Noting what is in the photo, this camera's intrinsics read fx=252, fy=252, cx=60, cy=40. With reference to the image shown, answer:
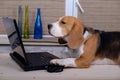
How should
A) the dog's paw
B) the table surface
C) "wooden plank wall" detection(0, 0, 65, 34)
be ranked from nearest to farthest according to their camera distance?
the table surface < the dog's paw < "wooden plank wall" detection(0, 0, 65, 34)

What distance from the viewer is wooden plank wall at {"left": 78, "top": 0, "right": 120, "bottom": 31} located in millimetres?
2227

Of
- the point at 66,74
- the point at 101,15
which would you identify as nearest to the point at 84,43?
the point at 66,74

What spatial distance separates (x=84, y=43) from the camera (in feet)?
4.62

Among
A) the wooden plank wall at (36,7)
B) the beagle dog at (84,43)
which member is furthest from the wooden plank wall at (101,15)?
the beagle dog at (84,43)

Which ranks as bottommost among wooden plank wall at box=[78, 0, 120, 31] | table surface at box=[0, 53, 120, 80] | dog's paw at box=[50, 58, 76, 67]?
table surface at box=[0, 53, 120, 80]

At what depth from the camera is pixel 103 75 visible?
124 cm

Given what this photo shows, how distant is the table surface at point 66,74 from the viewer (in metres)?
1.20

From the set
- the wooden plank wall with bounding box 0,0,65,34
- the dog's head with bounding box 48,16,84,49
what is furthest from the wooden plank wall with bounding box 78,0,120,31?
the dog's head with bounding box 48,16,84,49

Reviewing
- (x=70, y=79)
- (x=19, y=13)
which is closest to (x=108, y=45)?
(x=70, y=79)

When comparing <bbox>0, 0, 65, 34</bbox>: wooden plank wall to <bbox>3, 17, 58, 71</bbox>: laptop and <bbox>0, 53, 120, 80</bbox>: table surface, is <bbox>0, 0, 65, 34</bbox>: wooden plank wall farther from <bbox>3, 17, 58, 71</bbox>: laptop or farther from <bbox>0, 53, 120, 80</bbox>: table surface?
<bbox>0, 53, 120, 80</bbox>: table surface

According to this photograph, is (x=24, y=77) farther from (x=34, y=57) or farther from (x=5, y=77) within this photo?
(x=34, y=57)

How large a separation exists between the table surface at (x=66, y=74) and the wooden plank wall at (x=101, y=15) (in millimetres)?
913

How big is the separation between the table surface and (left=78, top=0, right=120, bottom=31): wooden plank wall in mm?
913

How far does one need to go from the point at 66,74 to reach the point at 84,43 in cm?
25
